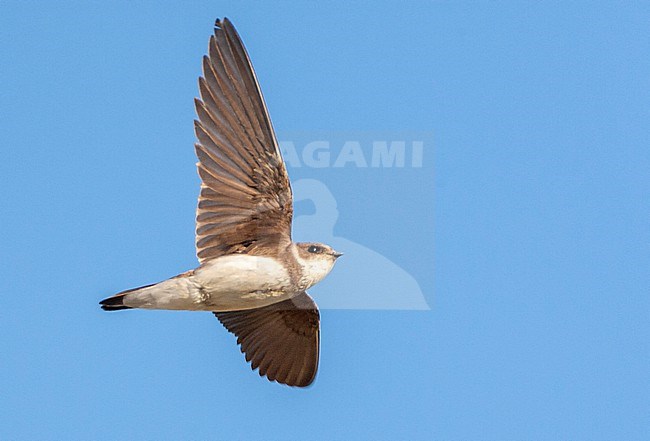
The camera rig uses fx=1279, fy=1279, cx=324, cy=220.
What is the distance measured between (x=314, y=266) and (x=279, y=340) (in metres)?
1.58

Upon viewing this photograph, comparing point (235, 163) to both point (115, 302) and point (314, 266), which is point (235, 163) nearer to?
point (314, 266)

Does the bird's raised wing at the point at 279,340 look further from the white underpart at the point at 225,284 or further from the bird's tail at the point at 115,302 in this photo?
the bird's tail at the point at 115,302

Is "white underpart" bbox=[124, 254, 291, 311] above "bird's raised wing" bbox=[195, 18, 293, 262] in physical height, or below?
below

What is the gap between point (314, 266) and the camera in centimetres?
826

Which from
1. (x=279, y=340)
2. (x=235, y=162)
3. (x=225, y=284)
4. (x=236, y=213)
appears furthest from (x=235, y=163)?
(x=279, y=340)

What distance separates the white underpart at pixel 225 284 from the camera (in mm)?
8180

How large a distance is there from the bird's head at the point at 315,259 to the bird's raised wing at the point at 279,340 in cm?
118

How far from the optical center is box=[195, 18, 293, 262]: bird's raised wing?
8.12 m

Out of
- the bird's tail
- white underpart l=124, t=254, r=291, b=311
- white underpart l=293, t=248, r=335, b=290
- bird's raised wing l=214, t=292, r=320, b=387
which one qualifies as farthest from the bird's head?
bird's raised wing l=214, t=292, r=320, b=387

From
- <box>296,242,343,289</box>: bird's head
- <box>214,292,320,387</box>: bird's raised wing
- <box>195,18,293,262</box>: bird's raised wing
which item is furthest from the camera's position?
<box>214,292,320,387</box>: bird's raised wing

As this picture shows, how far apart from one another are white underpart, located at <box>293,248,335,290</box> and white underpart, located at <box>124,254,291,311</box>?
0.11m

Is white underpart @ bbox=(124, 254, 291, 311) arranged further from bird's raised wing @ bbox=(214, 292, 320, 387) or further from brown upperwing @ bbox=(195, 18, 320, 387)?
bird's raised wing @ bbox=(214, 292, 320, 387)

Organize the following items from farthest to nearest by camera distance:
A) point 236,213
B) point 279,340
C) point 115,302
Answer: point 279,340 → point 236,213 → point 115,302

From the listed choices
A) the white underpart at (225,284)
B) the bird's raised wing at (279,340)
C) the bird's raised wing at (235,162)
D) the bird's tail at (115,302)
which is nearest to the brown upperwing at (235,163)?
the bird's raised wing at (235,162)
